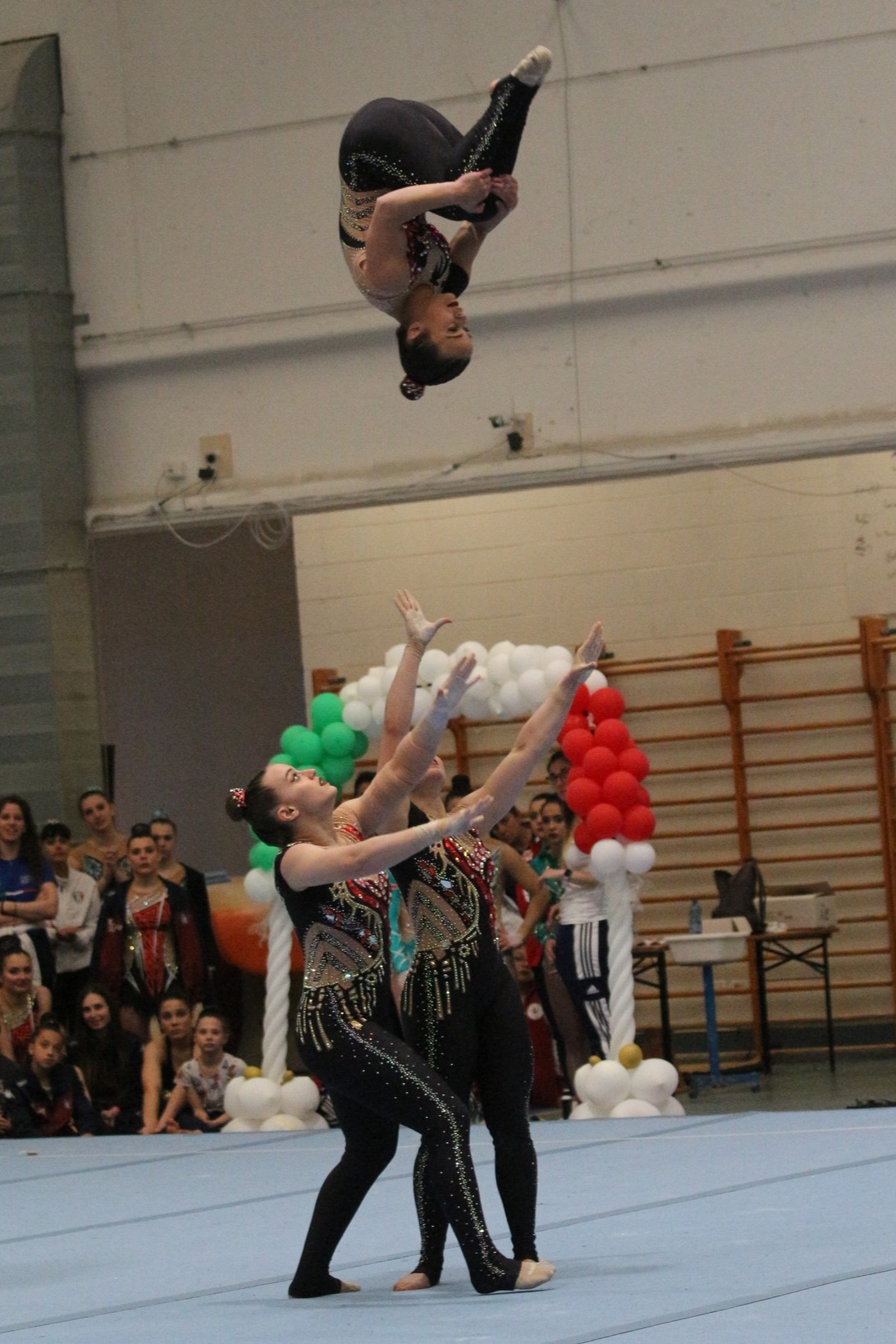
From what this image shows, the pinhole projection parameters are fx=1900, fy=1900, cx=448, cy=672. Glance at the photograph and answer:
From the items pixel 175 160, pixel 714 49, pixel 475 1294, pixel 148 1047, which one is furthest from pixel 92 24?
pixel 475 1294

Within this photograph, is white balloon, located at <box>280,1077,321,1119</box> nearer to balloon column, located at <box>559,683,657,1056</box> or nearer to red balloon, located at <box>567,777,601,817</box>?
balloon column, located at <box>559,683,657,1056</box>

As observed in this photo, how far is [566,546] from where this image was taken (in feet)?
35.1

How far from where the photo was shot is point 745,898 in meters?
8.81

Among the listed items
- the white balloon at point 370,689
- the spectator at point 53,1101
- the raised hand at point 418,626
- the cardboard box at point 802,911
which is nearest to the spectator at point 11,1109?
the spectator at point 53,1101

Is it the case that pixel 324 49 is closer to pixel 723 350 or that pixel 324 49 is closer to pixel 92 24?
pixel 92 24

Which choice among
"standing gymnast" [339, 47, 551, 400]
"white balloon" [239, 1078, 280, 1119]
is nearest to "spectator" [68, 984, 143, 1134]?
"white balloon" [239, 1078, 280, 1119]

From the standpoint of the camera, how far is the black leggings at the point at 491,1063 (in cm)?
397

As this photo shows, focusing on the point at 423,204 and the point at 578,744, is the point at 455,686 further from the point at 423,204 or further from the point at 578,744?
the point at 578,744

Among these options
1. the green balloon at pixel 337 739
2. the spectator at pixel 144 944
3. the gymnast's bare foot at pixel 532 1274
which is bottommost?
the gymnast's bare foot at pixel 532 1274

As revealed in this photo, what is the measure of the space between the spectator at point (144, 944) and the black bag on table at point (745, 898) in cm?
249

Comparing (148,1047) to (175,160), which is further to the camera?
(175,160)

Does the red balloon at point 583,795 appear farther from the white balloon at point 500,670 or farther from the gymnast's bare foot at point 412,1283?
the gymnast's bare foot at point 412,1283

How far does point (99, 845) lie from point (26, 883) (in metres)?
0.60

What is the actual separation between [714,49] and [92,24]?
10.2 ft
